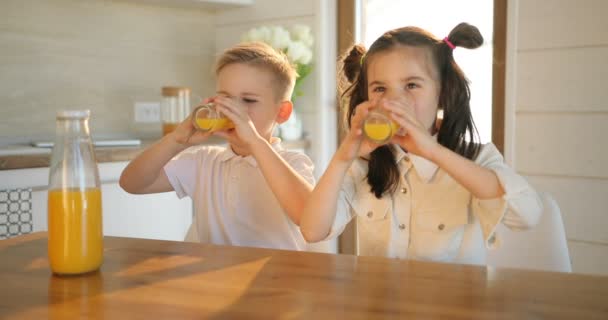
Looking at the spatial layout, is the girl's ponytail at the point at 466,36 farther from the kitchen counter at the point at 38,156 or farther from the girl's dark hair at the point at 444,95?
the kitchen counter at the point at 38,156

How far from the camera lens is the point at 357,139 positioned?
45.1 inches

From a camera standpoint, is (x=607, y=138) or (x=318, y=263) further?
(x=607, y=138)

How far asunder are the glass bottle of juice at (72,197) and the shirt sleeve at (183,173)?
710 mm

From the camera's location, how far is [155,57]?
9.43 ft

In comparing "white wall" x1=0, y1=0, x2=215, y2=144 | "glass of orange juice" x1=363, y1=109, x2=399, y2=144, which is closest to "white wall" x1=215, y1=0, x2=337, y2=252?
"white wall" x1=0, y1=0, x2=215, y2=144

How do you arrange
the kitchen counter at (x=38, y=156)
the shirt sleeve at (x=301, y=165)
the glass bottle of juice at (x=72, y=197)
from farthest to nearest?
1. the kitchen counter at (x=38, y=156)
2. the shirt sleeve at (x=301, y=165)
3. the glass bottle of juice at (x=72, y=197)

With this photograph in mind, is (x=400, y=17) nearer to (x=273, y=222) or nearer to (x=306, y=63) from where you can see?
(x=306, y=63)

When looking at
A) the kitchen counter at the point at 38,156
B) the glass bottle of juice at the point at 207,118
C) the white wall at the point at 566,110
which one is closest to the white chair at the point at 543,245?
the glass bottle of juice at the point at 207,118

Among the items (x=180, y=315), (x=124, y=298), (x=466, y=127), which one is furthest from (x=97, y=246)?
(x=466, y=127)

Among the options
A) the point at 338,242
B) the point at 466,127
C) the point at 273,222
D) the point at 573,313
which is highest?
the point at 466,127

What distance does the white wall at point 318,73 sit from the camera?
2730 mm

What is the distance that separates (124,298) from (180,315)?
11 centimetres

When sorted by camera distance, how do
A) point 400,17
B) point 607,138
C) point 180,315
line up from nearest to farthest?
1. point 180,315
2. point 607,138
3. point 400,17

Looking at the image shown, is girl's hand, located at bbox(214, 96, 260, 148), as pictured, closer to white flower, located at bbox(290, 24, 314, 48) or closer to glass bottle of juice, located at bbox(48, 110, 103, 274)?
glass bottle of juice, located at bbox(48, 110, 103, 274)
